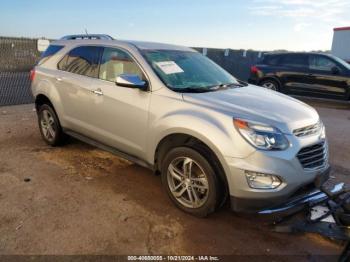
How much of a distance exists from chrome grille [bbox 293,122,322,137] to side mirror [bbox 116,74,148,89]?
1.71m

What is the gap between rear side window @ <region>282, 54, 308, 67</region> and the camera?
483 inches

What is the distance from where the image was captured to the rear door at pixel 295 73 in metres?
12.1

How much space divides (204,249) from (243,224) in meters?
0.66

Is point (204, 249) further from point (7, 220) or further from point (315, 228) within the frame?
point (7, 220)

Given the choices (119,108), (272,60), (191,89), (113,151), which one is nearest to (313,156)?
(191,89)

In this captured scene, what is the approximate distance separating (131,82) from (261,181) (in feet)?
5.85

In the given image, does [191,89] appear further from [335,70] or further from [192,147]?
[335,70]

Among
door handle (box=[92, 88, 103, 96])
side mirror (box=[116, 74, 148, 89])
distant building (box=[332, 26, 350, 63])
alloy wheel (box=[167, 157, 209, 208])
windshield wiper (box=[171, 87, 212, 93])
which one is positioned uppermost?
distant building (box=[332, 26, 350, 63])

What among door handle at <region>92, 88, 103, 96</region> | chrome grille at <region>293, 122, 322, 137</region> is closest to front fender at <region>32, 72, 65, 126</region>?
door handle at <region>92, 88, 103, 96</region>

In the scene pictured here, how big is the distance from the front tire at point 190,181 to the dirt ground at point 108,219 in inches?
5.7

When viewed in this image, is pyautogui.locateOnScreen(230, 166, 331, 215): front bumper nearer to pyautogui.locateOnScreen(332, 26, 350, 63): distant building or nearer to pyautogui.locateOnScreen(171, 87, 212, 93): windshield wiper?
pyautogui.locateOnScreen(171, 87, 212, 93): windshield wiper

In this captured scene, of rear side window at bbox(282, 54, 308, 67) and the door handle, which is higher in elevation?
rear side window at bbox(282, 54, 308, 67)

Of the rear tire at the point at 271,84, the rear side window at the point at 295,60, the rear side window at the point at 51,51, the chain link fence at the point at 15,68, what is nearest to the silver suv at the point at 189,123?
the rear side window at the point at 51,51

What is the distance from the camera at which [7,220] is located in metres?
3.69
